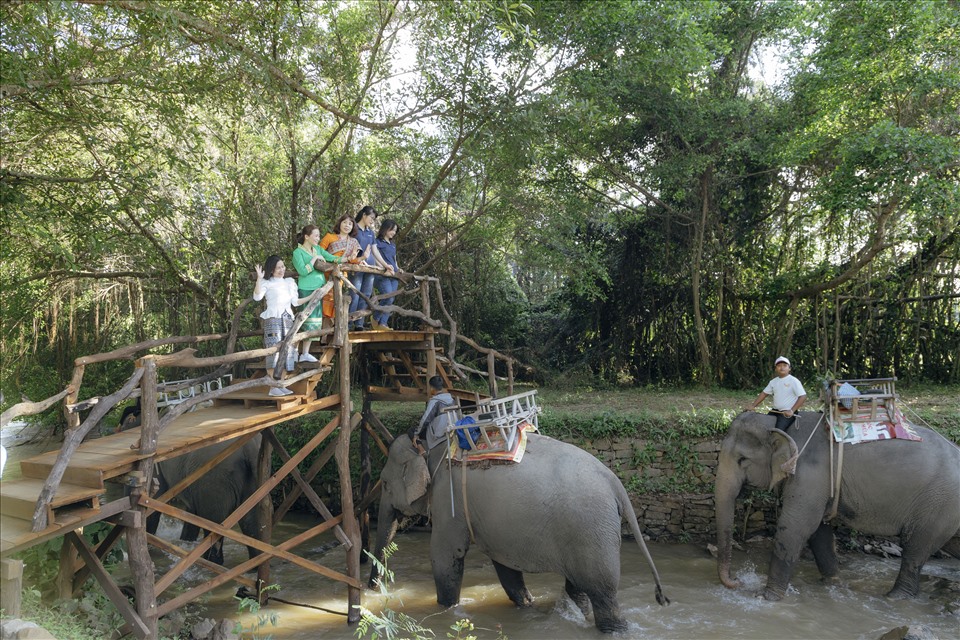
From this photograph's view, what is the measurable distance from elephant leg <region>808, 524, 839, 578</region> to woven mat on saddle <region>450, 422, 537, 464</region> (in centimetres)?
345

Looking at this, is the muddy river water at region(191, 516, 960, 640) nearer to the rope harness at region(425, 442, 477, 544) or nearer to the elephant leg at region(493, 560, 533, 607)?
the elephant leg at region(493, 560, 533, 607)

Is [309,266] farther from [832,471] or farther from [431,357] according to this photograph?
[832,471]

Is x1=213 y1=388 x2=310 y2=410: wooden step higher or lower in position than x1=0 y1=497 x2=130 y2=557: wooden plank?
higher

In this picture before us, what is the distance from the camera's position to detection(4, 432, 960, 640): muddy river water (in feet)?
19.5

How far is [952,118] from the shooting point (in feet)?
31.8

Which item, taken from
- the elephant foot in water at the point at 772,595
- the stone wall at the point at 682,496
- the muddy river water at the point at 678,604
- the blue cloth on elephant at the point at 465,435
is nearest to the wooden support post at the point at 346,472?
the muddy river water at the point at 678,604

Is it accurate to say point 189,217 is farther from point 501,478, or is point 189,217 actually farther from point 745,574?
point 745,574

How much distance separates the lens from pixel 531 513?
18.5 feet

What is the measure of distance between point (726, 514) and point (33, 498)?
19.6 ft

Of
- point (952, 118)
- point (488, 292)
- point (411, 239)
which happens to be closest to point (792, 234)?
point (952, 118)

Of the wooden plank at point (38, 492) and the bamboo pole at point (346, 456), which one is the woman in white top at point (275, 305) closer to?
the bamboo pole at point (346, 456)

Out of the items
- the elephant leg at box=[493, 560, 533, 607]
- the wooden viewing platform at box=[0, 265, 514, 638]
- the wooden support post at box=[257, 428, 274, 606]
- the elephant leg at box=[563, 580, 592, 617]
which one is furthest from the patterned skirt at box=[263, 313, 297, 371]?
the elephant leg at box=[563, 580, 592, 617]

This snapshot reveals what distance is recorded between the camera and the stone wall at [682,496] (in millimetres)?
8211

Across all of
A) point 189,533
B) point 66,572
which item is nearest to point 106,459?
point 66,572
